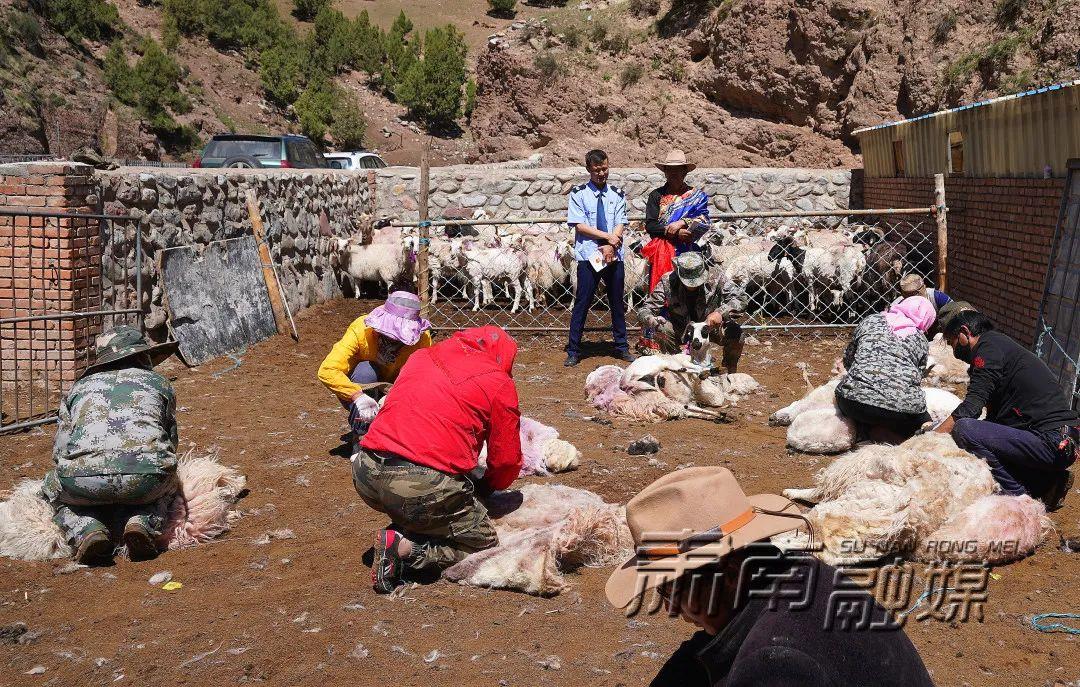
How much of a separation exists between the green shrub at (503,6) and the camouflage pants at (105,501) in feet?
178

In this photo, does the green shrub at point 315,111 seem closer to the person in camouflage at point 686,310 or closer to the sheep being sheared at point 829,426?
the person in camouflage at point 686,310

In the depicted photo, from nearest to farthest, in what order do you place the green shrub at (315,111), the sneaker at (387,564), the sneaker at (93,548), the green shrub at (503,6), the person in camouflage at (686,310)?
the sneaker at (387,564) → the sneaker at (93,548) → the person in camouflage at (686,310) → the green shrub at (315,111) → the green shrub at (503,6)

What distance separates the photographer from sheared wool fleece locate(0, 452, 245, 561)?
4324 millimetres

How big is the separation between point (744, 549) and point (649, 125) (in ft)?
62.7

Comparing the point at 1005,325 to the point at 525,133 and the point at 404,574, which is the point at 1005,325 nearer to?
the point at 404,574

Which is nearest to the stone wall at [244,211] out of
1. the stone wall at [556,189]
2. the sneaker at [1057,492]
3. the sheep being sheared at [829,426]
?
the stone wall at [556,189]

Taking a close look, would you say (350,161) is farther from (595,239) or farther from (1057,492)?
(1057,492)

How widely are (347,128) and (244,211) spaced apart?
31574 mm

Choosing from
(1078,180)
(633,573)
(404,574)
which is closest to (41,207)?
(404,574)

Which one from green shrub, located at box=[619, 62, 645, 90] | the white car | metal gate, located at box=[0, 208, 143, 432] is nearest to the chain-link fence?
metal gate, located at box=[0, 208, 143, 432]

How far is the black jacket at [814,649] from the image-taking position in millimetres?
1619

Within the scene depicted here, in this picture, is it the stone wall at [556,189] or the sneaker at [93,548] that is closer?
the sneaker at [93,548]

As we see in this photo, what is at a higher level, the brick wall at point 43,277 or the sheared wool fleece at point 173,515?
the brick wall at point 43,277

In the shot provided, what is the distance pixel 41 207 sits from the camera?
6879 millimetres
